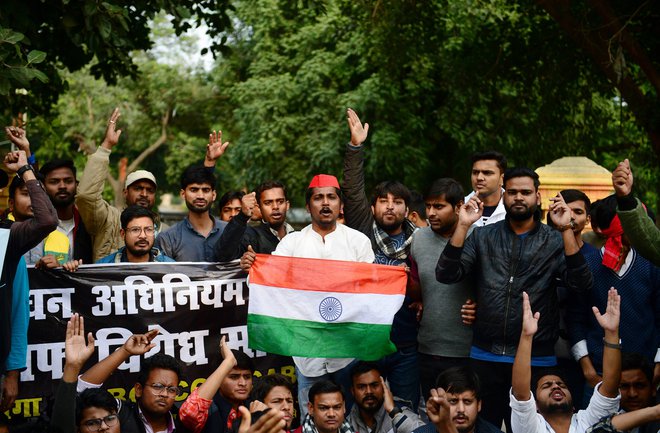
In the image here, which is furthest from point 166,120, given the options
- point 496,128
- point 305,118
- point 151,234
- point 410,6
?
point 151,234

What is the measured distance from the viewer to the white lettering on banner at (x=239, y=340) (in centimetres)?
746

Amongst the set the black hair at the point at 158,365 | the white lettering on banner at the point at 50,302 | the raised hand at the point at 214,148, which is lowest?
the black hair at the point at 158,365

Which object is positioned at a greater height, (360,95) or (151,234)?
(360,95)

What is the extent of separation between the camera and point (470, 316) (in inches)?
260

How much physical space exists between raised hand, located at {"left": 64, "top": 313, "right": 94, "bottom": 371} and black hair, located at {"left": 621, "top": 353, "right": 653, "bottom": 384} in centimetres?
335

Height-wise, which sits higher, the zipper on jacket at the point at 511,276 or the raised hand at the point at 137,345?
the zipper on jacket at the point at 511,276

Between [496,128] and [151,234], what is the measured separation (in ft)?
38.4

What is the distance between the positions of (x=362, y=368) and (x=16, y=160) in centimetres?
271

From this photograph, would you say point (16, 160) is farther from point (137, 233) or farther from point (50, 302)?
point (50, 302)

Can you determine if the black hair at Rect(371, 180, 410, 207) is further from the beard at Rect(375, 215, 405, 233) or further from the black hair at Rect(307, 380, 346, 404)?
the black hair at Rect(307, 380, 346, 404)

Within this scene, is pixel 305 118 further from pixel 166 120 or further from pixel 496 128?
pixel 166 120

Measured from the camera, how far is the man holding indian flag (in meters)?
7.01

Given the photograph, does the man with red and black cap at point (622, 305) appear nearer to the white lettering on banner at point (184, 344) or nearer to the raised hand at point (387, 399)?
the raised hand at point (387, 399)

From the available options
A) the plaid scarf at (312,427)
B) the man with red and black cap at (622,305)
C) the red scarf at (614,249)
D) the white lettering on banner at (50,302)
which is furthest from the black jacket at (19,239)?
the red scarf at (614,249)
